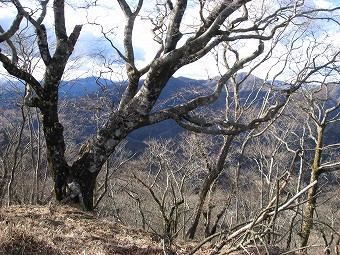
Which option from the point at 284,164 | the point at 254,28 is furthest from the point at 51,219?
the point at 284,164

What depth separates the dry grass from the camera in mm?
3340

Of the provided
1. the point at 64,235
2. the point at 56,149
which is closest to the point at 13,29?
the point at 56,149

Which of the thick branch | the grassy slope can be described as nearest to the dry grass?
the grassy slope

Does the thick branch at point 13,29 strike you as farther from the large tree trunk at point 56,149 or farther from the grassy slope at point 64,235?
the grassy slope at point 64,235

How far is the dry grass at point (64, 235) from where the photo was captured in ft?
11.0

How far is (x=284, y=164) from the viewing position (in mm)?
19484

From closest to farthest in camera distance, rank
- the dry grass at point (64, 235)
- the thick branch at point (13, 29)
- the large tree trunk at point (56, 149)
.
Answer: the dry grass at point (64, 235) → the thick branch at point (13, 29) → the large tree trunk at point (56, 149)

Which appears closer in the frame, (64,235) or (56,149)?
(64,235)

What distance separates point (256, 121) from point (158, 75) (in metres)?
2.26

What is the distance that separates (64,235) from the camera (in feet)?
14.0

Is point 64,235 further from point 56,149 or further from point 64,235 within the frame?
point 56,149

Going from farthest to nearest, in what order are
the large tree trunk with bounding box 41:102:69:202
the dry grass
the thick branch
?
the large tree trunk with bounding box 41:102:69:202 → the thick branch → the dry grass

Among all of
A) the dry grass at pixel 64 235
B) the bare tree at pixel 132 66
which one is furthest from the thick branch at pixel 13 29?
the dry grass at pixel 64 235

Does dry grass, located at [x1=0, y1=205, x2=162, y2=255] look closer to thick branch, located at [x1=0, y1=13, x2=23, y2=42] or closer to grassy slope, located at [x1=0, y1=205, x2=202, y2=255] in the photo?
grassy slope, located at [x1=0, y1=205, x2=202, y2=255]
